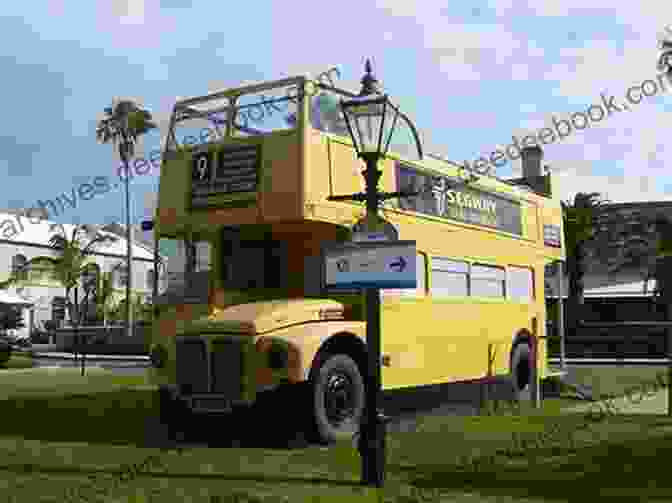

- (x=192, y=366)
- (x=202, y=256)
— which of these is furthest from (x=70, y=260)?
(x=192, y=366)

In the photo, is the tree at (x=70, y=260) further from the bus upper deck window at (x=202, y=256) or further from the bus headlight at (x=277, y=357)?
the bus headlight at (x=277, y=357)

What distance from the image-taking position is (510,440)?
450 inches

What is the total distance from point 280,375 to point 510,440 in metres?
3.04

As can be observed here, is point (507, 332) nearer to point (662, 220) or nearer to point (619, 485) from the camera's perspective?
point (619, 485)

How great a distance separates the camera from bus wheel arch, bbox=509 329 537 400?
16.4 meters

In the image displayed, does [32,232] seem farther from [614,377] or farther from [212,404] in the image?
[212,404]

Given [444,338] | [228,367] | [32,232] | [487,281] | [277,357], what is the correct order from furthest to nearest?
[32,232] < [487,281] < [444,338] < [228,367] < [277,357]

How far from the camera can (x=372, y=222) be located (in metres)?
8.80

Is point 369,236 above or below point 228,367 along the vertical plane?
above

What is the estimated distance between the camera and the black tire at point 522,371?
16.4m

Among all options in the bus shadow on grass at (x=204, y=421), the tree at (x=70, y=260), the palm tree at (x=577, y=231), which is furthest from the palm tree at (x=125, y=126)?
the bus shadow on grass at (x=204, y=421)

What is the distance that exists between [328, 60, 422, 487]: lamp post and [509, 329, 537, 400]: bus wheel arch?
320 inches

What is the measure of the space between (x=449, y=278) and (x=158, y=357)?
4.88m

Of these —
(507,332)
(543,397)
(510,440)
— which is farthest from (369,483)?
(543,397)
